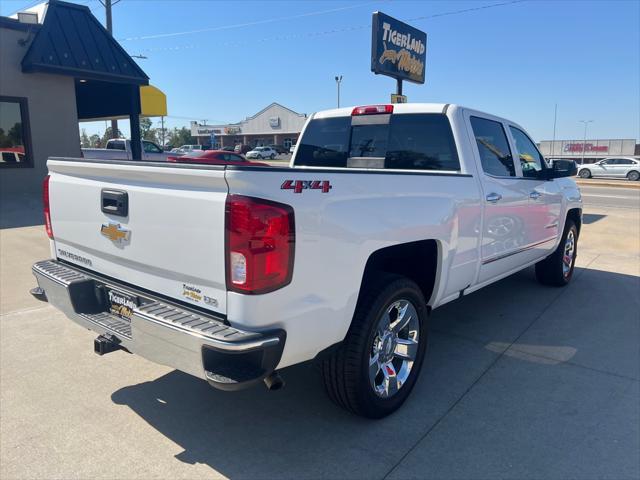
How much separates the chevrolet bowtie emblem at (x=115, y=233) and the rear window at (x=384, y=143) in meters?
2.36

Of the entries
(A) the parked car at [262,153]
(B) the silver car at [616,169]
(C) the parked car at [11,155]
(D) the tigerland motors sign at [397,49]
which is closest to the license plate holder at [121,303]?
(C) the parked car at [11,155]

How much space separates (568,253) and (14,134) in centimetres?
1247

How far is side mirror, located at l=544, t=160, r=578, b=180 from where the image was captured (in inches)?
209

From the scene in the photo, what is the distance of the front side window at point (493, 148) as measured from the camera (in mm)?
4359

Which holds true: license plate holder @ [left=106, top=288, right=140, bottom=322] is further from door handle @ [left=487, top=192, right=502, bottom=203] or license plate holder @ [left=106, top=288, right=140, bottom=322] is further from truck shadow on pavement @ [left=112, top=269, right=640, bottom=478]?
door handle @ [left=487, top=192, right=502, bottom=203]

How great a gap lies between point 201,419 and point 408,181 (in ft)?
6.57

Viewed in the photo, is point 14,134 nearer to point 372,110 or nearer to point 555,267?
point 372,110

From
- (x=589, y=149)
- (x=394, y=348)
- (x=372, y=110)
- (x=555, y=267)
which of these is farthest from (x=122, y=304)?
(x=589, y=149)

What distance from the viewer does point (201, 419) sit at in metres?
3.24

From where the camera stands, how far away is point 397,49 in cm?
1619

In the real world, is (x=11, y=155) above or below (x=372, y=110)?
below

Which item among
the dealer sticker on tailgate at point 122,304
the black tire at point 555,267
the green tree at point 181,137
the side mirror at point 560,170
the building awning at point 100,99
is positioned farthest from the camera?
the green tree at point 181,137

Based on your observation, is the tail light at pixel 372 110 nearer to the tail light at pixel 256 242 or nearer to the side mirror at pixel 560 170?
the side mirror at pixel 560 170

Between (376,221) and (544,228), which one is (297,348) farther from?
(544,228)
